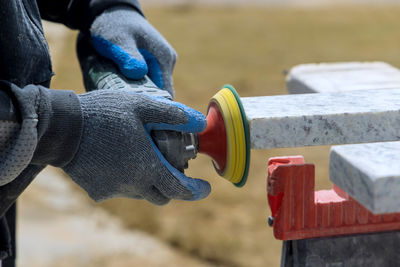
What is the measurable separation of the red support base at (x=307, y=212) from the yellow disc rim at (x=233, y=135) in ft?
0.26

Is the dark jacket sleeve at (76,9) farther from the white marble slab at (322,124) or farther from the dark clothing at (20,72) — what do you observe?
the white marble slab at (322,124)

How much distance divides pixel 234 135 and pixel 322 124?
195 mm

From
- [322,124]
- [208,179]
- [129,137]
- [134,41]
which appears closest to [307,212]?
[322,124]

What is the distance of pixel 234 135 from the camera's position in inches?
53.0

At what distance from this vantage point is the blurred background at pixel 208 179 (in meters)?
3.38

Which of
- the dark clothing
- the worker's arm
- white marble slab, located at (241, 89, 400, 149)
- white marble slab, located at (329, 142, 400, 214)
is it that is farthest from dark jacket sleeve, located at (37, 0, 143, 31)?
white marble slab, located at (329, 142, 400, 214)

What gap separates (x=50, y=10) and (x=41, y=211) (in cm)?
219

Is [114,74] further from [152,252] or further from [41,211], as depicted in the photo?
[41,211]

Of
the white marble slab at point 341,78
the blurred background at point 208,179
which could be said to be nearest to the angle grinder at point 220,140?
the white marble slab at point 341,78

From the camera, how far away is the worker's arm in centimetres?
131

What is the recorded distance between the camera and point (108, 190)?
1464 mm

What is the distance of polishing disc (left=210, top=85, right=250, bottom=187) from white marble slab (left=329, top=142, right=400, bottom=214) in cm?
21

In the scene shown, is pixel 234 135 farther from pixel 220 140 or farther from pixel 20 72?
pixel 20 72

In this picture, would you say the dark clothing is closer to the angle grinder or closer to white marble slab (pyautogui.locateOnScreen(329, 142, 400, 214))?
the angle grinder
